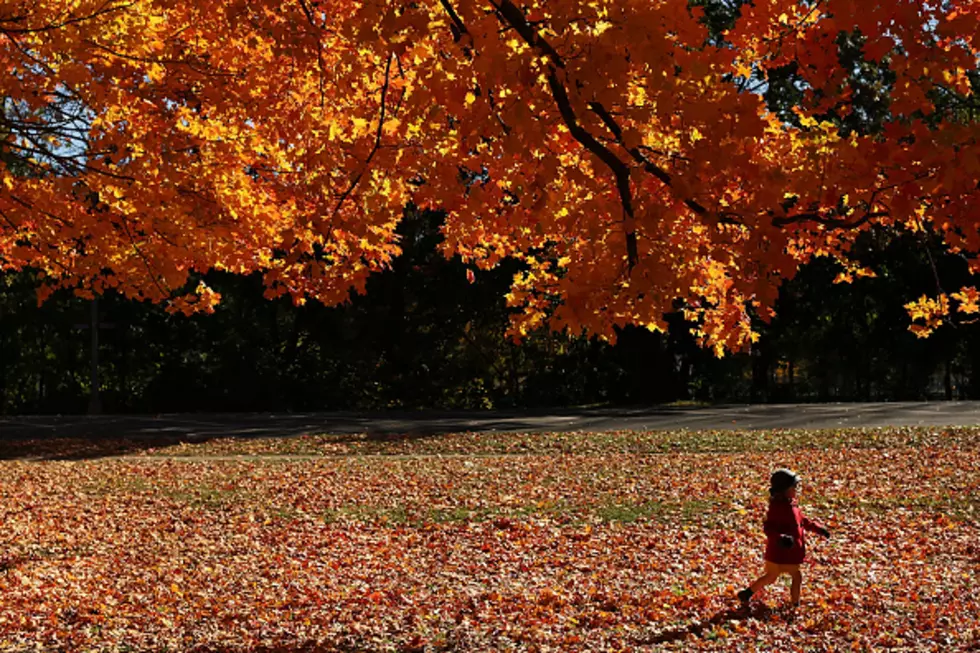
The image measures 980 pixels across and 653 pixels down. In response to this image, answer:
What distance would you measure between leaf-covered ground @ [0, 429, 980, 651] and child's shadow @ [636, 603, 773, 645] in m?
0.02

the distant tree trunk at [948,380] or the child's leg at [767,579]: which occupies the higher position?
the distant tree trunk at [948,380]

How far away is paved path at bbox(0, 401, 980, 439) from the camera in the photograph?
2050cm

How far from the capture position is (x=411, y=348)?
2884 centimetres

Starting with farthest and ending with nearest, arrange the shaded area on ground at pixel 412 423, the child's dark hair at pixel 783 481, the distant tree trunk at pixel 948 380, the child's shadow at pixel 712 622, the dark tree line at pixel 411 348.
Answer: the distant tree trunk at pixel 948 380, the dark tree line at pixel 411 348, the shaded area on ground at pixel 412 423, the child's dark hair at pixel 783 481, the child's shadow at pixel 712 622

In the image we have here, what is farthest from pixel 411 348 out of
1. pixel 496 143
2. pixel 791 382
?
pixel 496 143

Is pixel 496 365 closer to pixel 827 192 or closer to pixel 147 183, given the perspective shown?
pixel 147 183

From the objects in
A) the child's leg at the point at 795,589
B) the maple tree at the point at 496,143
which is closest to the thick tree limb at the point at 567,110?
the maple tree at the point at 496,143

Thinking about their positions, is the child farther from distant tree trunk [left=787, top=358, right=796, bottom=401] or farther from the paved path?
distant tree trunk [left=787, top=358, right=796, bottom=401]

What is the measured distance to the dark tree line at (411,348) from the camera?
1129 inches

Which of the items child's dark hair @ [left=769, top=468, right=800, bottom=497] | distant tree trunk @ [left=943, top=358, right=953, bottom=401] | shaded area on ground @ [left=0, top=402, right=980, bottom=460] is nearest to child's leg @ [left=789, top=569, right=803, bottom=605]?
child's dark hair @ [left=769, top=468, right=800, bottom=497]

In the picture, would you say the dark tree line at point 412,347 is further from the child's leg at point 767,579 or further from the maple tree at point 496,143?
the child's leg at point 767,579

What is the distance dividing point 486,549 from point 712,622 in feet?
10.2

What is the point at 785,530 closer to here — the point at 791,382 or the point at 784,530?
the point at 784,530

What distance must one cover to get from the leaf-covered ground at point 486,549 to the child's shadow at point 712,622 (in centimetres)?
2
